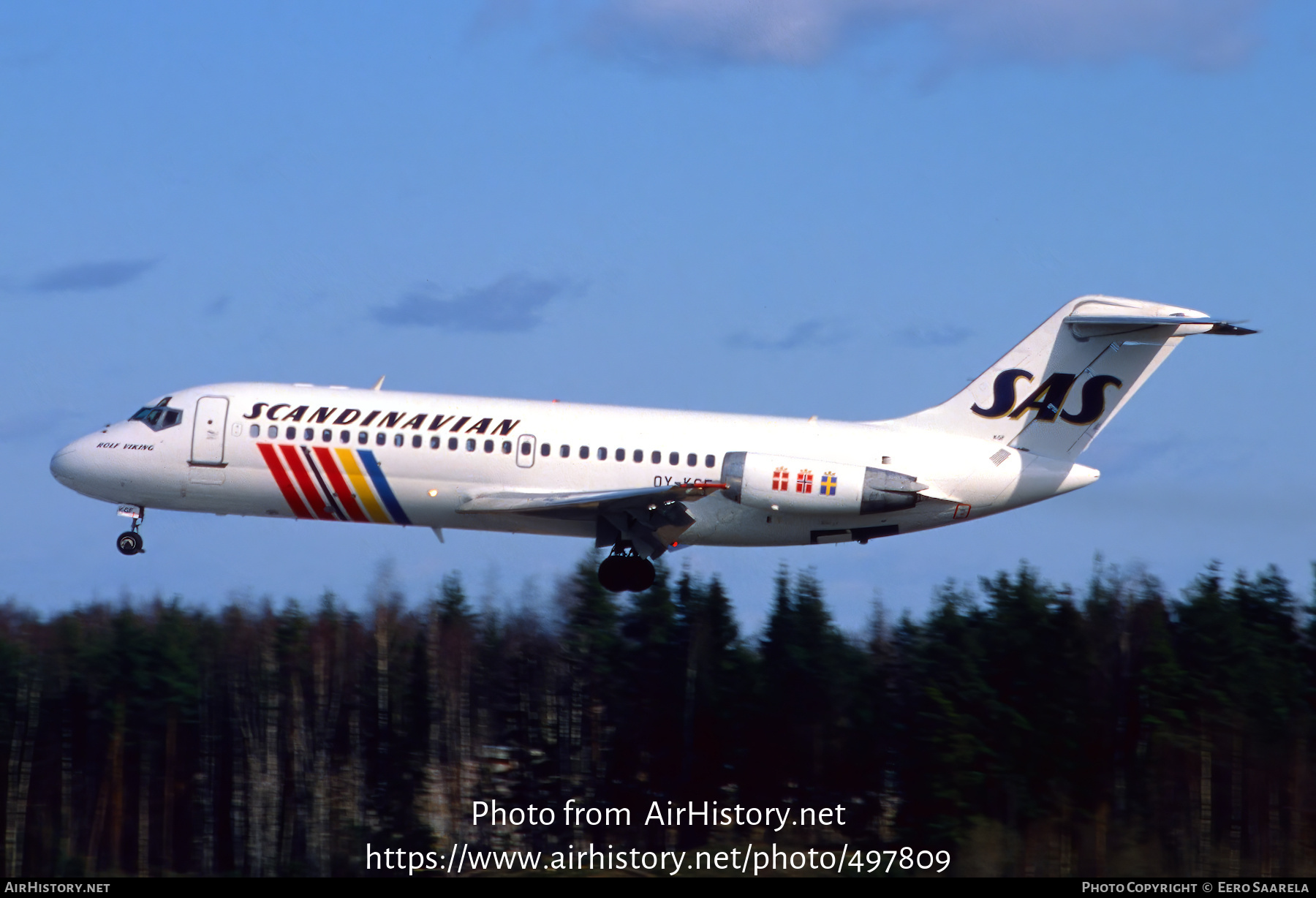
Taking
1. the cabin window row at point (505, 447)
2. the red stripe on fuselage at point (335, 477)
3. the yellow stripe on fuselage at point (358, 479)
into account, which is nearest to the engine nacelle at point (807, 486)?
the cabin window row at point (505, 447)

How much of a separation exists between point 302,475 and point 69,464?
17.9 feet

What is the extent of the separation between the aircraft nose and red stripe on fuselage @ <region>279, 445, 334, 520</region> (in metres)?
4.83

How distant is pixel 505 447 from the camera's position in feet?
99.8

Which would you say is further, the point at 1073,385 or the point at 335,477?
→ the point at 1073,385

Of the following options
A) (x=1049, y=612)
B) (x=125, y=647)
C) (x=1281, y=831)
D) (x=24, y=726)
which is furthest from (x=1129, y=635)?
(x=24, y=726)

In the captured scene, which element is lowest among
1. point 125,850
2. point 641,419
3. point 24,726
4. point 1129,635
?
point 125,850

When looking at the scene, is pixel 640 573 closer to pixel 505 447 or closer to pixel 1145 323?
pixel 505 447

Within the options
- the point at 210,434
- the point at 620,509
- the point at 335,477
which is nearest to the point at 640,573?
the point at 620,509

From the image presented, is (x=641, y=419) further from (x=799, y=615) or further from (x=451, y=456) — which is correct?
(x=799, y=615)

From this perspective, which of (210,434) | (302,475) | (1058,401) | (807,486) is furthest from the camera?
(1058,401)

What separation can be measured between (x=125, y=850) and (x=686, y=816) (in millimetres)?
21633

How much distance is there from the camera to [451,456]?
99.7ft

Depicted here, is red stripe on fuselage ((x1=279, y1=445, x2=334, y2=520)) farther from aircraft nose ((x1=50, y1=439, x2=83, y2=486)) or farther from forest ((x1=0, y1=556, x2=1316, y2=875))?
forest ((x1=0, y1=556, x2=1316, y2=875))

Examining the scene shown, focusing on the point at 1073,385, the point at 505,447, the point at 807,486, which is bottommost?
the point at 807,486
